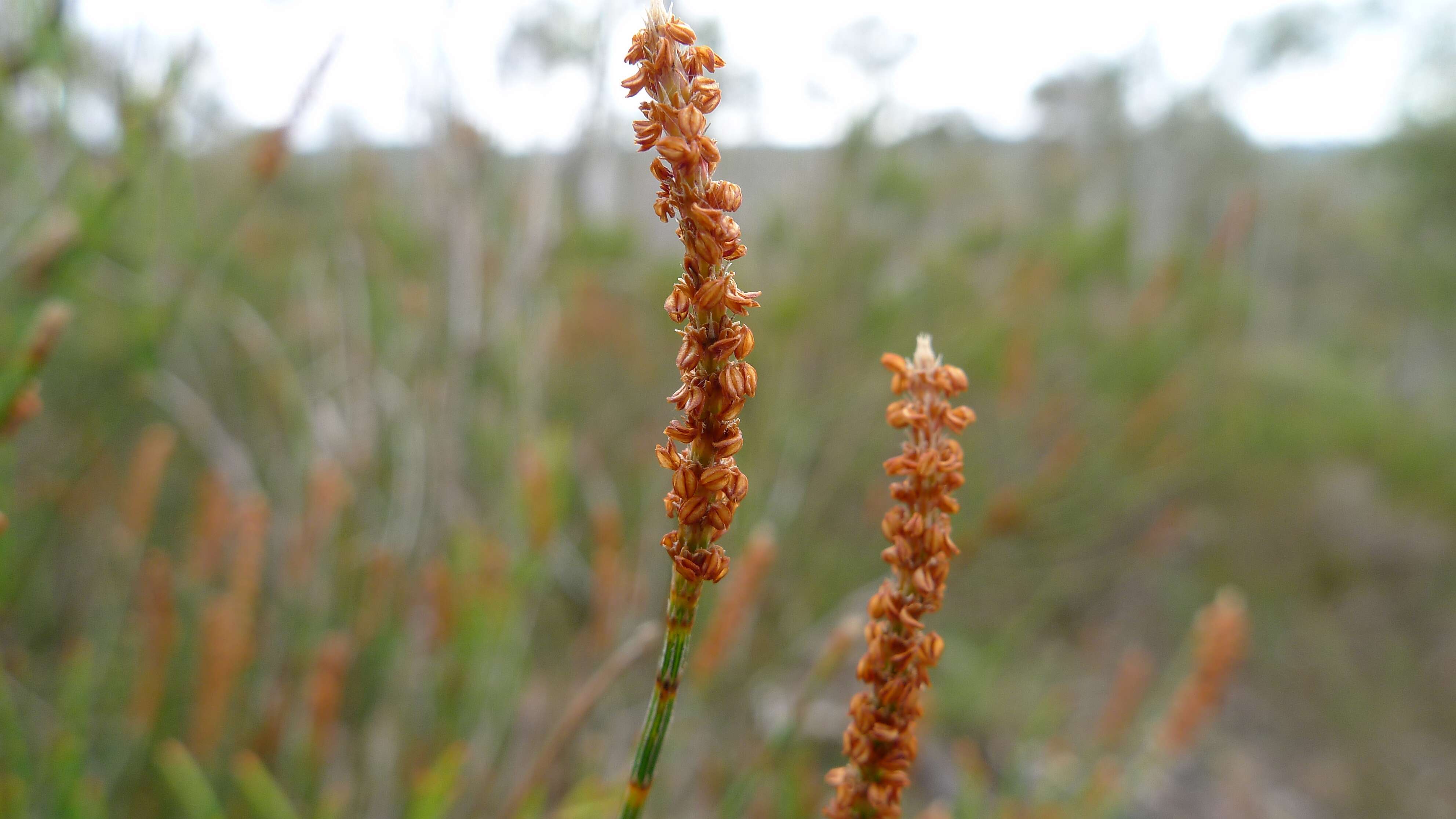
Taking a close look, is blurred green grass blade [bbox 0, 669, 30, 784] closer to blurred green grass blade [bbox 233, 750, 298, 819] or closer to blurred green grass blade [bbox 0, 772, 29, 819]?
blurred green grass blade [bbox 0, 772, 29, 819]

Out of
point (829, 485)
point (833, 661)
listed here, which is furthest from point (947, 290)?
point (833, 661)

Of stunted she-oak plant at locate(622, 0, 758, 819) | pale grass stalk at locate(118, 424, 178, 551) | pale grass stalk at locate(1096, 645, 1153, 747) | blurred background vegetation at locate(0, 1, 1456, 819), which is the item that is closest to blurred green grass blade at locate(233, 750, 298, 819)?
blurred background vegetation at locate(0, 1, 1456, 819)

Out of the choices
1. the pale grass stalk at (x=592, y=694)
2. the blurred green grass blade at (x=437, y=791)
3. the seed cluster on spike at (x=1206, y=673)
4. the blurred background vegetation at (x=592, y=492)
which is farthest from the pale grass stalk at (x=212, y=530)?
the seed cluster on spike at (x=1206, y=673)

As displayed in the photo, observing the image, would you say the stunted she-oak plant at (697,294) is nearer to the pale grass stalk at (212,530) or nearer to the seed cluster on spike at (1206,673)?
the seed cluster on spike at (1206,673)

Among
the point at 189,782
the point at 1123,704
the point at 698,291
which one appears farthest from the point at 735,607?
the point at 1123,704

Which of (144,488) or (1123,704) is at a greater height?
(1123,704)

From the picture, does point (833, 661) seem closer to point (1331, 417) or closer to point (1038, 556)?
point (1038, 556)

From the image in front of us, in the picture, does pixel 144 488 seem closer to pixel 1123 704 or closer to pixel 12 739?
pixel 12 739
